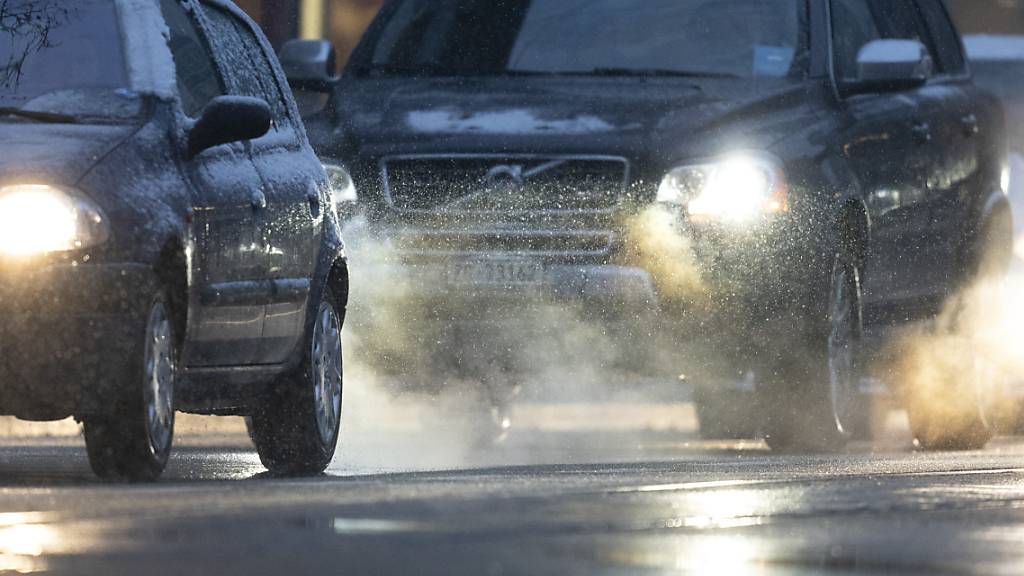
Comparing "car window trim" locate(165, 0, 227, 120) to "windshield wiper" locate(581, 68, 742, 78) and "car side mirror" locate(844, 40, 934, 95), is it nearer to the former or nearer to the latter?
"windshield wiper" locate(581, 68, 742, 78)

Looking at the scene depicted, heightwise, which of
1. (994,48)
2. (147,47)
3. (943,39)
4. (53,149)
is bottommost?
(994,48)

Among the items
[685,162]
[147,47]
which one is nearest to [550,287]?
[685,162]

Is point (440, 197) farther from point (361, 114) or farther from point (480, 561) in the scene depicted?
point (480, 561)

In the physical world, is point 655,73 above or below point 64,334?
below

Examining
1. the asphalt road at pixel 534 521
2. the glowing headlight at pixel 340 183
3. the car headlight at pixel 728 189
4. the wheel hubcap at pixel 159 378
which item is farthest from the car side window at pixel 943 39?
the wheel hubcap at pixel 159 378

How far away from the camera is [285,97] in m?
10.9

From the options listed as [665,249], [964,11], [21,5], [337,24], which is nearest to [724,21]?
[665,249]

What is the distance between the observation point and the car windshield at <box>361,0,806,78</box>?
40.1 ft

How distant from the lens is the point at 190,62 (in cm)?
964

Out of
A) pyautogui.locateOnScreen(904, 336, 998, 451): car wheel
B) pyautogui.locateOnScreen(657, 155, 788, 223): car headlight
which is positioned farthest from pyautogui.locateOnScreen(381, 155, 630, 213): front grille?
pyautogui.locateOnScreen(904, 336, 998, 451): car wheel

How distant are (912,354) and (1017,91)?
421cm

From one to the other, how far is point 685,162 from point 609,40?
1316 millimetres

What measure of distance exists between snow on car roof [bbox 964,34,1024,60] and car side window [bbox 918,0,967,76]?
268cm

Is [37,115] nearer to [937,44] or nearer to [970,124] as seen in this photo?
[970,124]
